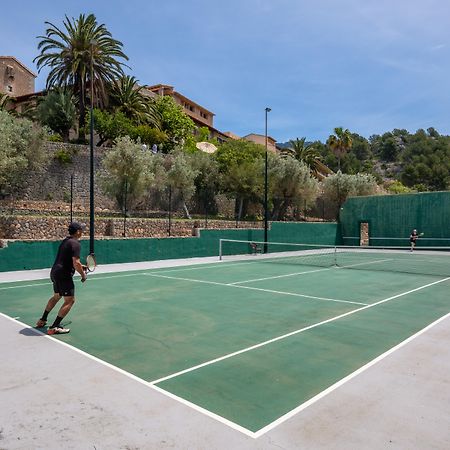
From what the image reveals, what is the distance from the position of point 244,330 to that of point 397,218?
106 feet

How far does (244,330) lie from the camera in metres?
7.76

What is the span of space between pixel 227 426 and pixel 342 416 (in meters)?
1.16

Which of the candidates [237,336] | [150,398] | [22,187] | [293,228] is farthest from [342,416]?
[22,187]

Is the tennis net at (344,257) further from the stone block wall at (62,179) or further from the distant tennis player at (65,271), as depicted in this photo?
the distant tennis player at (65,271)

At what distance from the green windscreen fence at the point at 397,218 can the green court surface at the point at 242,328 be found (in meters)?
21.6

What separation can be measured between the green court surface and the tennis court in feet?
0.07

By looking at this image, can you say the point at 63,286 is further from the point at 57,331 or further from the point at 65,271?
the point at 57,331

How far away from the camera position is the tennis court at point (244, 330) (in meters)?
4.93

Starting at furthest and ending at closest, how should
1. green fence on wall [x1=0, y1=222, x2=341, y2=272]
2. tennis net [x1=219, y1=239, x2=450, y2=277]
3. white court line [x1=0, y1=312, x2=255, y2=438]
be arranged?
1. tennis net [x1=219, y1=239, x2=450, y2=277]
2. green fence on wall [x1=0, y1=222, x2=341, y2=272]
3. white court line [x1=0, y1=312, x2=255, y2=438]

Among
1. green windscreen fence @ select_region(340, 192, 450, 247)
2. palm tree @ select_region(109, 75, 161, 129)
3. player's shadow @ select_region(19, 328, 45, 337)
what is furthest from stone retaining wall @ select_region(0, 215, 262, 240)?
palm tree @ select_region(109, 75, 161, 129)

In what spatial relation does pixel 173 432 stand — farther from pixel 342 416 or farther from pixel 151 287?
pixel 151 287

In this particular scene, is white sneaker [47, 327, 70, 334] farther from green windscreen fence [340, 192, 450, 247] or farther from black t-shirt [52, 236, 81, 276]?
green windscreen fence [340, 192, 450, 247]

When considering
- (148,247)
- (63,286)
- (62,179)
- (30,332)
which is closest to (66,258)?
(63,286)

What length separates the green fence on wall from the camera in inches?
690
